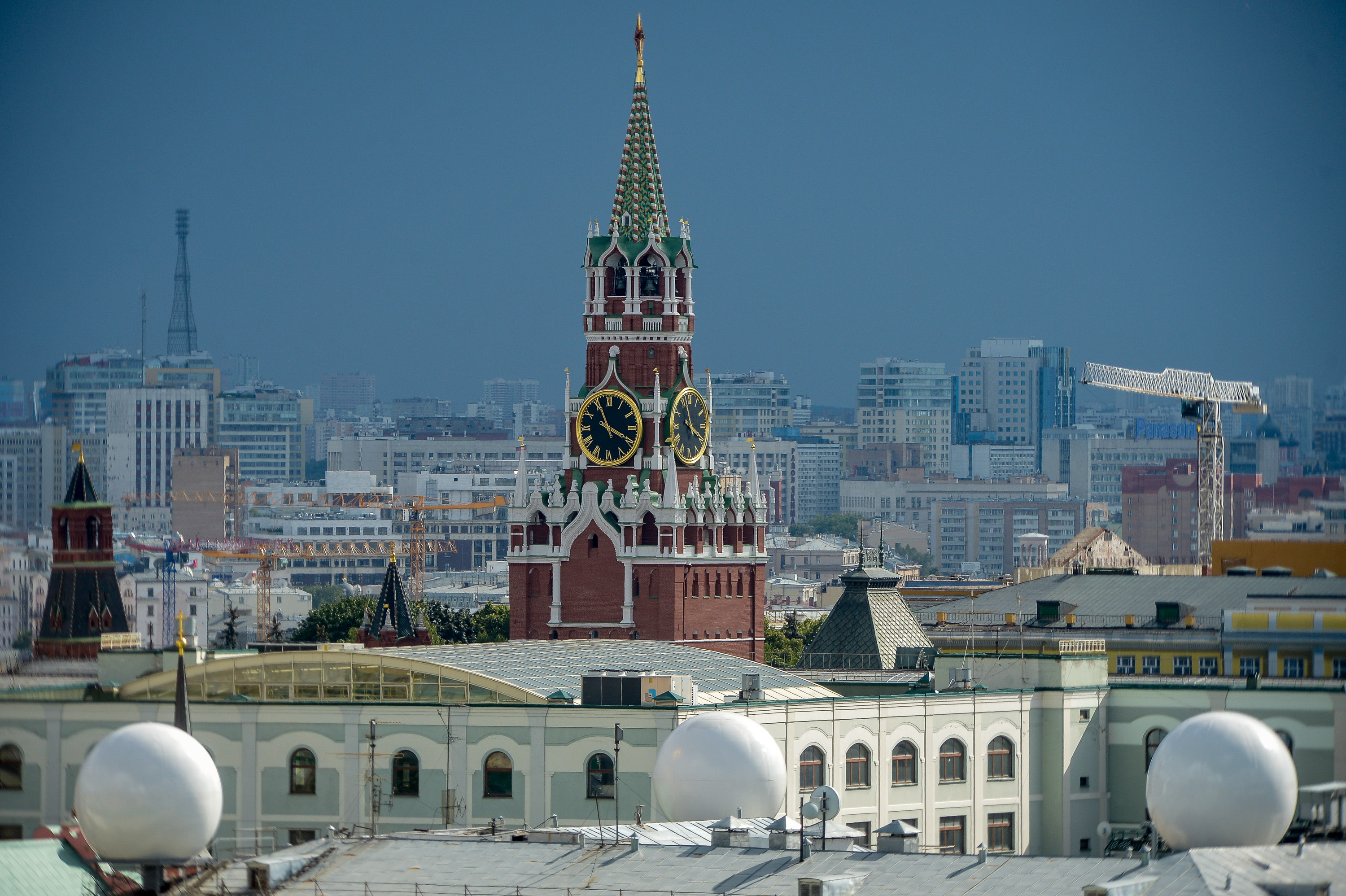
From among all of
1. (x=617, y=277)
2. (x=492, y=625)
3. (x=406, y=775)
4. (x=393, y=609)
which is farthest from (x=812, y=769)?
(x=492, y=625)

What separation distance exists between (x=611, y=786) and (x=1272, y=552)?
164 feet

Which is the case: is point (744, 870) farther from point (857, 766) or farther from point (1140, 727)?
point (1140, 727)

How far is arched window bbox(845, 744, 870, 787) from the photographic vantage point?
9650 cm

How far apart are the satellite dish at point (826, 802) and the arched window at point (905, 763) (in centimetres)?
2712

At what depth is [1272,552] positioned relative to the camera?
131500 millimetres

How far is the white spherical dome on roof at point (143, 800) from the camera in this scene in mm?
66125

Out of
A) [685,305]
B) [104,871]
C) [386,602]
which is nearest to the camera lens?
[104,871]

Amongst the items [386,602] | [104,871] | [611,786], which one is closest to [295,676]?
[611,786]

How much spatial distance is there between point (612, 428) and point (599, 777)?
182 feet

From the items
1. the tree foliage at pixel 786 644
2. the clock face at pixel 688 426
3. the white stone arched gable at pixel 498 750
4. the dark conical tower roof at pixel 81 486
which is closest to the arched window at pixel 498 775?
the white stone arched gable at pixel 498 750

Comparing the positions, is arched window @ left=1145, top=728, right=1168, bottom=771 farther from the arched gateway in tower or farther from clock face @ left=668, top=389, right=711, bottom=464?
clock face @ left=668, top=389, right=711, bottom=464

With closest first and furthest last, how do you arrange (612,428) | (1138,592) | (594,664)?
(594,664)
(1138,592)
(612,428)

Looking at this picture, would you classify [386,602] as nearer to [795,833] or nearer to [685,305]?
[685,305]

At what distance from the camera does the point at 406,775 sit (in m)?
90.6
